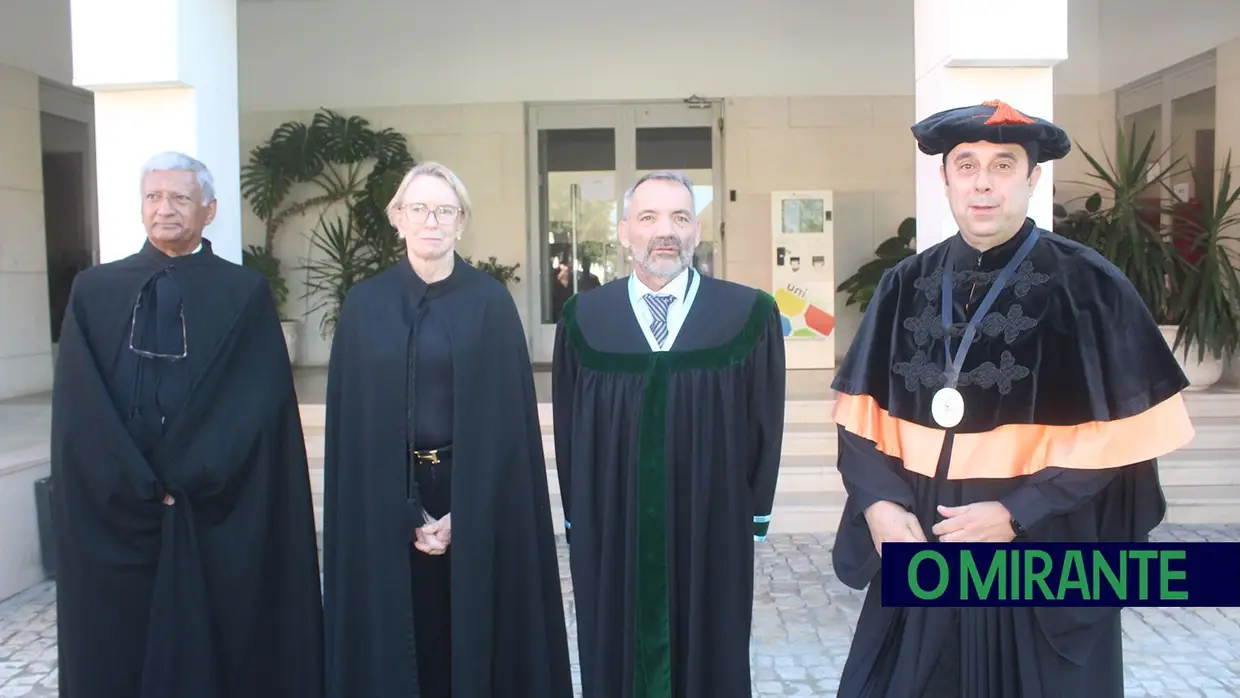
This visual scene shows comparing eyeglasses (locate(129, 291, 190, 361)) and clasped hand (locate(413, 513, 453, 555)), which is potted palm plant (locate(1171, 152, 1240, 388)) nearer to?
clasped hand (locate(413, 513, 453, 555))

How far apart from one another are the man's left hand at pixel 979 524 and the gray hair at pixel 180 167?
229 centimetres

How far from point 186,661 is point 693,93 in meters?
6.79

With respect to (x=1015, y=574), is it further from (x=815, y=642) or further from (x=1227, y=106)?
(x=1227, y=106)

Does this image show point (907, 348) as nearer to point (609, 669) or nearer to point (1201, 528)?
point (609, 669)

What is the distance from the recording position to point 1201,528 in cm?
509

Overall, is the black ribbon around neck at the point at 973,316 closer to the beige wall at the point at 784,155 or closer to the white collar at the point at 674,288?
the white collar at the point at 674,288

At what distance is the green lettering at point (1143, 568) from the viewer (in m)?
2.01

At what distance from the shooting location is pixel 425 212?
7.97 feet

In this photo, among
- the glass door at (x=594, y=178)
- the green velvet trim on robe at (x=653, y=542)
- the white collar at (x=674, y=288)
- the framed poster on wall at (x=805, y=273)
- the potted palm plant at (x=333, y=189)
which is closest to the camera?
the green velvet trim on robe at (x=653, y=542)

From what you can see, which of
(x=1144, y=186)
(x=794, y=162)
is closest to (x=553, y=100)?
(x=794, y=162)

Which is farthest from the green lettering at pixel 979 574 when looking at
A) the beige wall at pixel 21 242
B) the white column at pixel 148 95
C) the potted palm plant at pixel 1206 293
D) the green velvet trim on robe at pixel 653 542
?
the beige wall at pixel 21 242

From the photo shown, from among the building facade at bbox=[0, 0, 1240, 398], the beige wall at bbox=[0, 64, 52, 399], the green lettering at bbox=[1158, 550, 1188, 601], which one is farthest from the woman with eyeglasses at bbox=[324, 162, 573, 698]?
the beige wall at bbox=[0, 64, 52, 399]

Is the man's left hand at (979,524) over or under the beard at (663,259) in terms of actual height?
under

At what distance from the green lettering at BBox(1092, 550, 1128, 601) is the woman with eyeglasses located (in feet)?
4.68
